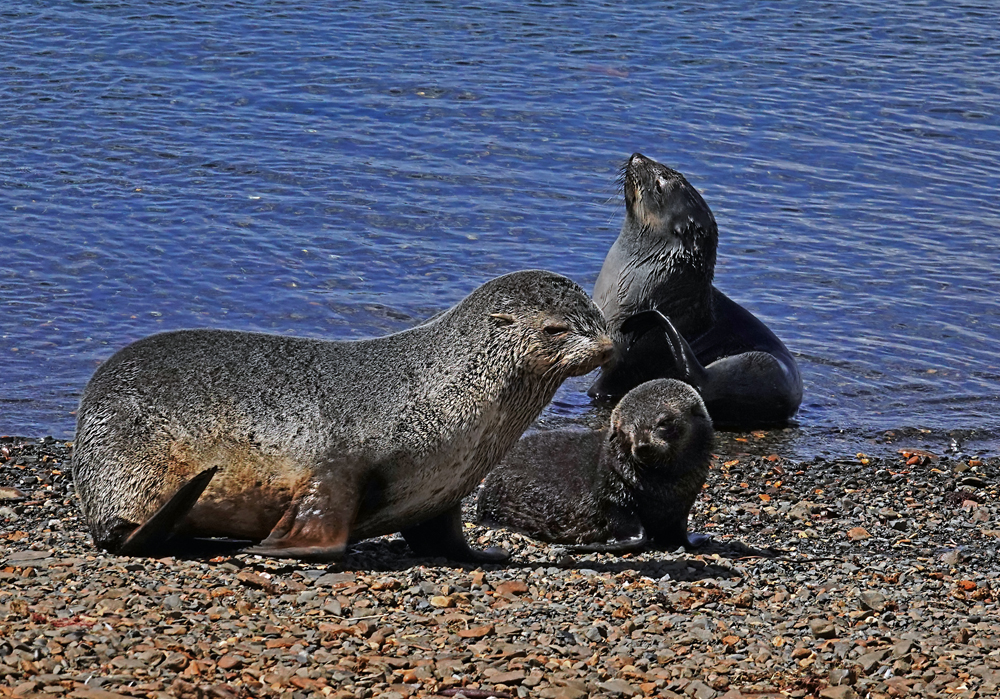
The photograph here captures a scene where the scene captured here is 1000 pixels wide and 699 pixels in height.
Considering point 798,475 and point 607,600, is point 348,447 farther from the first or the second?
point 798,475

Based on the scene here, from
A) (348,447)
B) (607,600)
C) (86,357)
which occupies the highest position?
(348,447)

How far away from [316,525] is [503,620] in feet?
3.14

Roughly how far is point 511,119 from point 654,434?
11.3 meters

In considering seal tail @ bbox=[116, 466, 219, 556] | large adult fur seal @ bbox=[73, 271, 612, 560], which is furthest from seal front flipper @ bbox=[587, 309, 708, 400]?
seal tail @ bbox=[116, 466, 219, 556]

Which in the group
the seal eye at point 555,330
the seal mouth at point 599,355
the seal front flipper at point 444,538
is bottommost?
the seal front flipper at point 444,538

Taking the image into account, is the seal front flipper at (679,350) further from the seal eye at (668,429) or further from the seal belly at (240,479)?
the seal belly at (240,479)

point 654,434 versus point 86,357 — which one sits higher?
point 654,434

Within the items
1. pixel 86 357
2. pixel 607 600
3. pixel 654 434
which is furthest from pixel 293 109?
pixel 607 600

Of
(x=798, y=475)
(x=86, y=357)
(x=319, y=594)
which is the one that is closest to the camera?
(x=319, y=594)

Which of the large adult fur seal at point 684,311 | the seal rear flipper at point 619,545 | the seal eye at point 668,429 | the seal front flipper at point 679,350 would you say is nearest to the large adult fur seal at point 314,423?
the seal rear flipper at point 619,545

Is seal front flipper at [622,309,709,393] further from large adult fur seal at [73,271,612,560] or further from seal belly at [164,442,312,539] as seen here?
seal belly at [164,442,312,539]

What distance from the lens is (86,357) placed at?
11.1m

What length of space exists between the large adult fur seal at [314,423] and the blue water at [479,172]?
3.40 m

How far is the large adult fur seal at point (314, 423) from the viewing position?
613 centimetres
